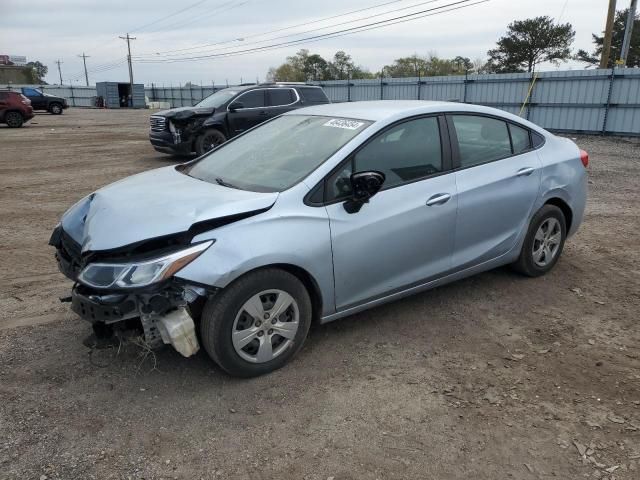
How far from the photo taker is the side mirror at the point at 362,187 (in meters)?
3.36

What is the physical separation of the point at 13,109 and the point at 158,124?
14.8m

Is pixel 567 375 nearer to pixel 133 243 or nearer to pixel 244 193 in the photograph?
pixel 244 193

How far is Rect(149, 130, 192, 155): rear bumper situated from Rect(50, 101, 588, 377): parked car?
8244 mm

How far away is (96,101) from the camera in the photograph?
2100 inches

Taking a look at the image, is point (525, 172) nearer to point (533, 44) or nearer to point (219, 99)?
point (219, 99)

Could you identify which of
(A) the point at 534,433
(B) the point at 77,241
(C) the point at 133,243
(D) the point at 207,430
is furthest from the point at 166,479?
(A) the point at 534,433

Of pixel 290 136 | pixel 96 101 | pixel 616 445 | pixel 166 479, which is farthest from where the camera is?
A: pixel 96 101

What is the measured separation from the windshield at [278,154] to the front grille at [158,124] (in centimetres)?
886

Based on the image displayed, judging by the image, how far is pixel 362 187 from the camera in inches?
133

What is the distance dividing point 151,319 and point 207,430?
676mm

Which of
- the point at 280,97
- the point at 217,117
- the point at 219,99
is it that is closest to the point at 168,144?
the point at 217,117

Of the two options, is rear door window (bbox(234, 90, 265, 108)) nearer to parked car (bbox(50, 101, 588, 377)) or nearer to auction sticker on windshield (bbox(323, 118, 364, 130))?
parked car (bbox(50, 101, 588, 377))

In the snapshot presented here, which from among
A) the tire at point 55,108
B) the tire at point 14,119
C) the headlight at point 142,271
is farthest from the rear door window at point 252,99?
the tire at point 55,108

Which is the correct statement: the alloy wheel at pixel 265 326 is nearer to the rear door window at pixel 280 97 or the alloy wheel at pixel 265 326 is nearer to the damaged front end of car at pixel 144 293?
the damaged front end of car at pixel 144 293
